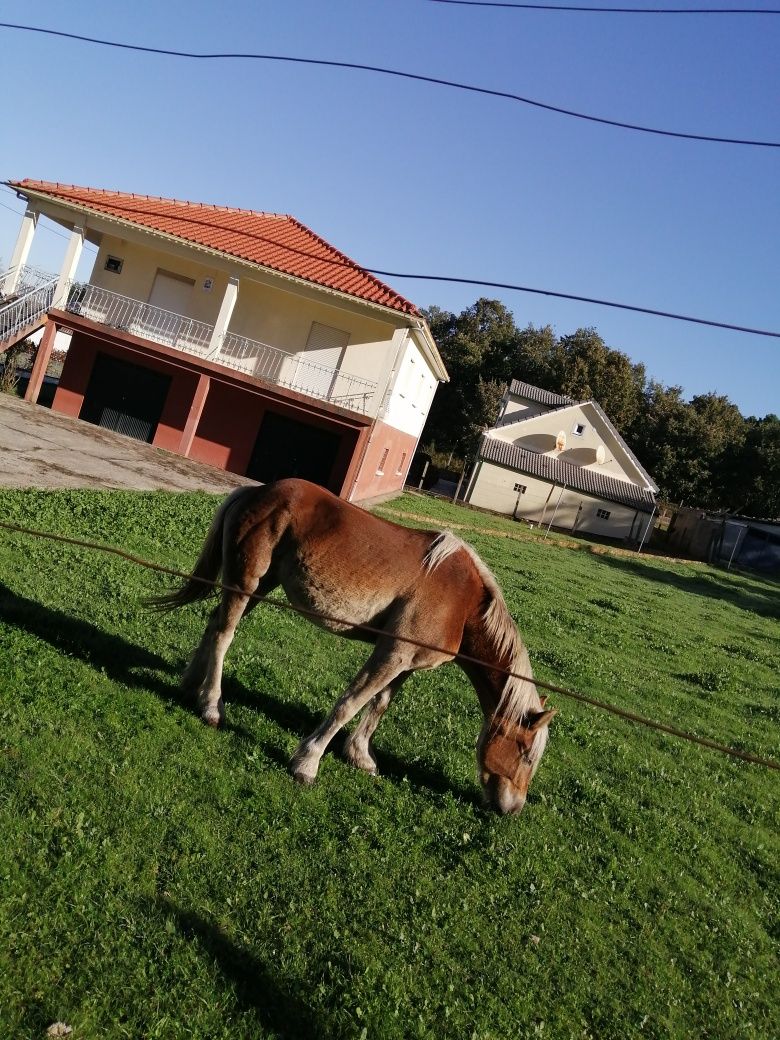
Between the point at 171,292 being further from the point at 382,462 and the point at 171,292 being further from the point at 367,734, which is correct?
the point at 367,734

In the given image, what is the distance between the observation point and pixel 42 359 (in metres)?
23.4

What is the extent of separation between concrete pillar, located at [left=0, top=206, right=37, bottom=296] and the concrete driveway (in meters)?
3.27

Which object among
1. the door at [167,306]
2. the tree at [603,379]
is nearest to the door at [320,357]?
the door at [167,306]

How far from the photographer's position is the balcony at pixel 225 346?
24.2 m

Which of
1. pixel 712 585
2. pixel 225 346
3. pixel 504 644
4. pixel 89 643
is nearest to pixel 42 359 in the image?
pixel 225 346

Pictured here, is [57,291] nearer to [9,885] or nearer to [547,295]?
[547,295]

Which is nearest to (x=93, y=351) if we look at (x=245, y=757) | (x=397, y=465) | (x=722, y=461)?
(x=397, y=465)

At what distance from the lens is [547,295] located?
801 centimetres

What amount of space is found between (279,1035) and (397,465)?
29560mm

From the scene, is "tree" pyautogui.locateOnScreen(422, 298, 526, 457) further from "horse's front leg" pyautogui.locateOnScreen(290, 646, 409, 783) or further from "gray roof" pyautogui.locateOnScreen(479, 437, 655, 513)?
"horse's front leg" pyautogui.locateOnScreen(290, 646, 409, 783)

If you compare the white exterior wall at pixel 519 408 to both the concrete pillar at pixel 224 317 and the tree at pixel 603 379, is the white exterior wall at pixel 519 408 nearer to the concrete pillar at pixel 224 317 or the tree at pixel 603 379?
the tree at pixel 603 379

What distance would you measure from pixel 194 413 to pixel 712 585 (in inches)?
841

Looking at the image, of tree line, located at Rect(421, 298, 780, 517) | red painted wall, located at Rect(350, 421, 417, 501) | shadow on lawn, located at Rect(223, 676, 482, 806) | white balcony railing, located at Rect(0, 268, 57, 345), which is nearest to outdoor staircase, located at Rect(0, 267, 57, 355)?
white balcony railing, located at Rect(0, 268, 57, 345)

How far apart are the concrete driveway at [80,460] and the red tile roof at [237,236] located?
20.0ft
